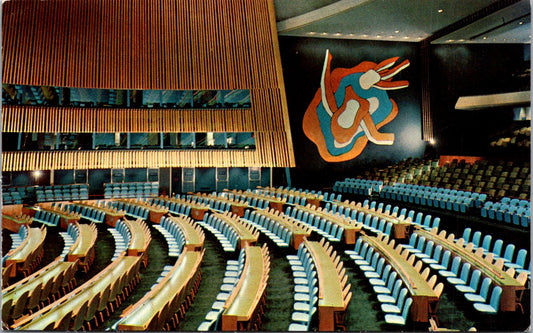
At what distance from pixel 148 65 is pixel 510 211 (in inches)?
443

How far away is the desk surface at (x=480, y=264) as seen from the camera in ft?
17.7

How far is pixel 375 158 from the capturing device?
57.3 ft

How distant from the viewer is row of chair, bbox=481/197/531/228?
8.49 metres

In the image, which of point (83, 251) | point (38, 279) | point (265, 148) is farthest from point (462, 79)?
point (38, 279)

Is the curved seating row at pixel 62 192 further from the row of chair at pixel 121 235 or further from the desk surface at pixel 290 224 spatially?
the desk surface at pixel 290 224

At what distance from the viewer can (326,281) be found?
18.5 ft

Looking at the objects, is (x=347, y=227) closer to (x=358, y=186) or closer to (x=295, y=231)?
(x=295, y=231)

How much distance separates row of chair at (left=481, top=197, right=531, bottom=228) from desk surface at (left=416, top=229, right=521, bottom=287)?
223cm

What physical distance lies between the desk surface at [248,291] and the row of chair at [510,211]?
519 cm

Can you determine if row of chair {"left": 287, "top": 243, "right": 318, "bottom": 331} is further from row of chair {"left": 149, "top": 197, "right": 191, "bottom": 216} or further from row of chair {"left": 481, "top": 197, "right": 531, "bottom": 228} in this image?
row of chair {"left": 149, "top": 197, "right": 191, "bottom": 216}

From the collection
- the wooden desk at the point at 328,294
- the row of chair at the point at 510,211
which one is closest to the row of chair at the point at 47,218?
the wooden desk at the point at 328,294

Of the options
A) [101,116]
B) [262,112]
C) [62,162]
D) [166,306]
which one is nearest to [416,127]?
[262,112]

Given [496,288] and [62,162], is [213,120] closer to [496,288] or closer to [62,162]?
[62,162]

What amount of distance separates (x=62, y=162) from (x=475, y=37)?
15.3 m
